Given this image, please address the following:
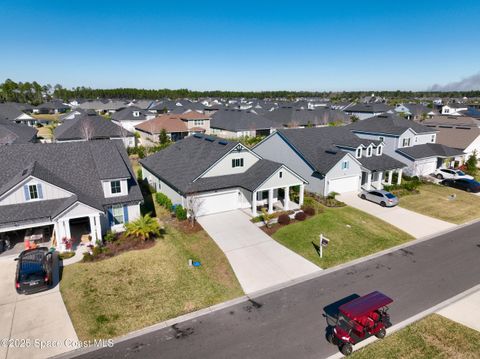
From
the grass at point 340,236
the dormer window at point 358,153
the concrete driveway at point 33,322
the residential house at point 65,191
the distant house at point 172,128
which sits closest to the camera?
the concrete driveway at point 33,322

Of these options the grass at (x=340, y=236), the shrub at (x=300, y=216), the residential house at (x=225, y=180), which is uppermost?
the residential house at (x=225, y=180)

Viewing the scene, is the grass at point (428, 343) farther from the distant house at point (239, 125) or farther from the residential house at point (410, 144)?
the distant house at point (239, 125)

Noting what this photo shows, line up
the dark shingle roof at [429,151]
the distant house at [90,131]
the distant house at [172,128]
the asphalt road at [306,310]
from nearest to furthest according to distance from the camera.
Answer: the asphalt road at [306,310] → the dark shingle roof at [429,151] → the distant house at [90,131] → the distant house at [172,128]

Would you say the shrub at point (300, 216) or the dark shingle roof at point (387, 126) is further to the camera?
the dark shingle roof at point (387, 126)

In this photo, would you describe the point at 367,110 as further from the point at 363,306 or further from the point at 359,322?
the point at 359,322

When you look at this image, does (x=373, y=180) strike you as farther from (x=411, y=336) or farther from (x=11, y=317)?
(x=11, y=317)

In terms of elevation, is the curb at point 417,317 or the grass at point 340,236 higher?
the grass at point 340,236

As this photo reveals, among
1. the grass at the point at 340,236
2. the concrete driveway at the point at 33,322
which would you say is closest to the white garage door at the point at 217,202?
the grass at the point at 340,236
